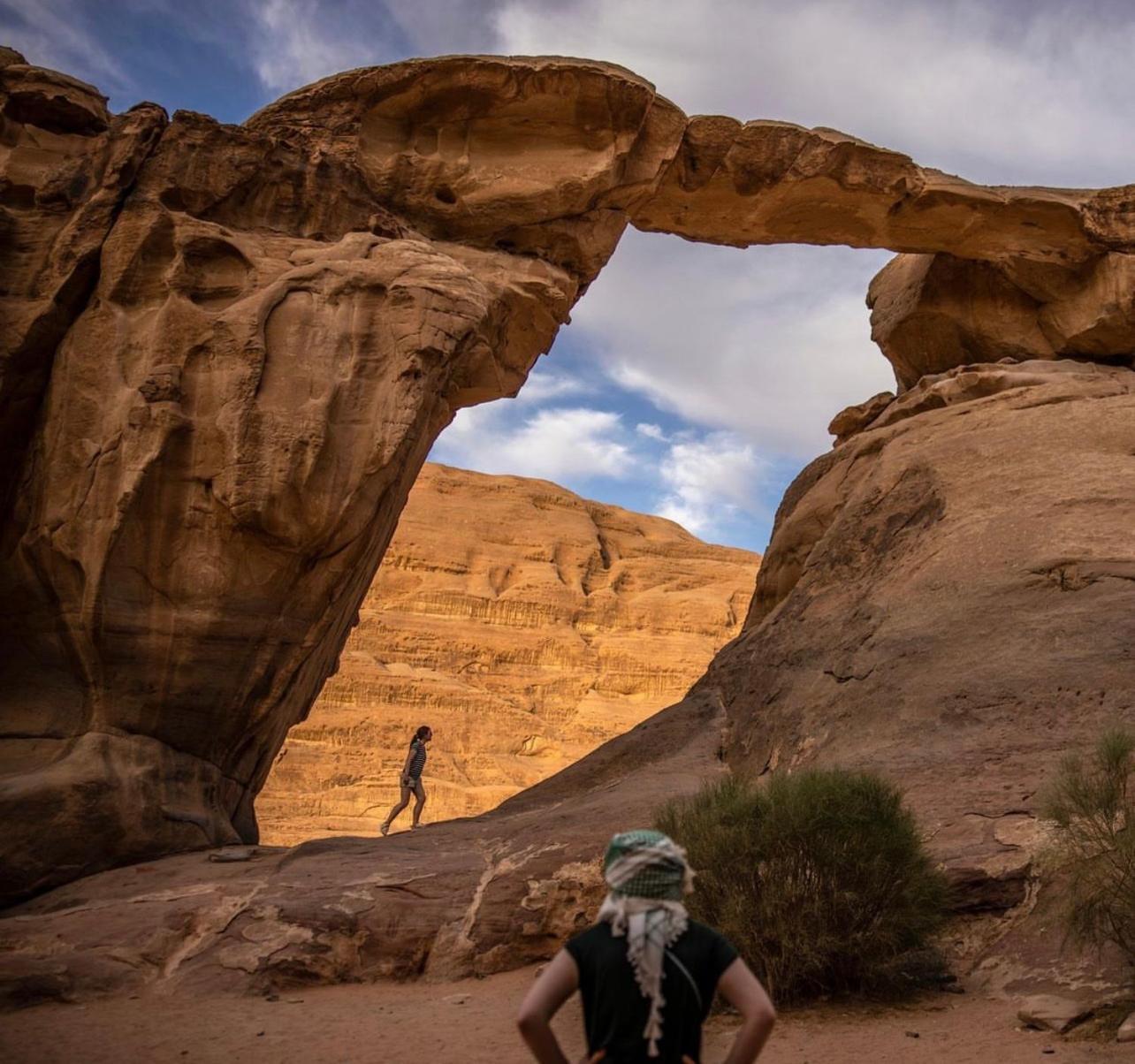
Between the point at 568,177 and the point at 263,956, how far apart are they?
870cm

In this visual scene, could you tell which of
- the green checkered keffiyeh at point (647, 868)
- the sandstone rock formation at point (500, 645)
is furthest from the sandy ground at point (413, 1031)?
the sandstone rock formation at point (500, 645)

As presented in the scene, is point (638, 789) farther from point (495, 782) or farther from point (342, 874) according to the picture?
point (495, 782)

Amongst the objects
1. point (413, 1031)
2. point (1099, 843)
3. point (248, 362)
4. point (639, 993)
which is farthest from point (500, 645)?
point (639, 993)

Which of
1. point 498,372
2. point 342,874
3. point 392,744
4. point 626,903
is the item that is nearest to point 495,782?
point 392,744

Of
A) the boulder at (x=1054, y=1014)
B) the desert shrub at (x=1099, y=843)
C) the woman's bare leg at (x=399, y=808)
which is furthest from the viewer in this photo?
the woman's bare leg at (x=399, y=808)

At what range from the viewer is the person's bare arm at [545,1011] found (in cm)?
255

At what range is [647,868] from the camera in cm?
273

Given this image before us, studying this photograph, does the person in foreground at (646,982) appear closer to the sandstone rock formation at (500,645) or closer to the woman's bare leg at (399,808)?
the woman's bare leg at (399,808)

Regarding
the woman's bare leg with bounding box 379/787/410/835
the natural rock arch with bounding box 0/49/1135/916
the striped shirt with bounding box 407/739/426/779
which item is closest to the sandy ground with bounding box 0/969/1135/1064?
the natural rock arch with bounding box 0/49/1135/916

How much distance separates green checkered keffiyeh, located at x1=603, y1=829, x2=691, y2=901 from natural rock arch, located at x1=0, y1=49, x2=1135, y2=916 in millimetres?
6901

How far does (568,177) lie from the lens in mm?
12727

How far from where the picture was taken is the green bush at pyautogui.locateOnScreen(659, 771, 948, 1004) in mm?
5887

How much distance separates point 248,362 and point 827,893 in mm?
6932

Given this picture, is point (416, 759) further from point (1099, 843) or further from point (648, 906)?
point (648, 906)
